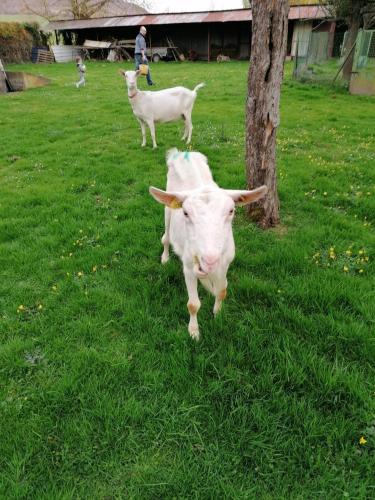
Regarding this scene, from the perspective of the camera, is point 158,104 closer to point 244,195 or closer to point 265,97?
point 265,97

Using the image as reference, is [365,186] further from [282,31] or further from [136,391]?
[136,391]

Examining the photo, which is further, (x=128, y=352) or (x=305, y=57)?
(x=305, y=57)

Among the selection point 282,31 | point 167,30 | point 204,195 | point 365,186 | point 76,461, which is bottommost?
point 76,461

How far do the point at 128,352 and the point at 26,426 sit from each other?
3.12 feet

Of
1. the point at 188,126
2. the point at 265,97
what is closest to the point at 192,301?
the point at 265,97

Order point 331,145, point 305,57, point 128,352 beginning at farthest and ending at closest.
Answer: point 305,57
point 331,145
point 128,352

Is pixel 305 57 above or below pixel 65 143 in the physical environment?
above

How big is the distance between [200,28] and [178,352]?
3520cm

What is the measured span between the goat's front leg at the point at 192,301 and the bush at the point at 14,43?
3278cm

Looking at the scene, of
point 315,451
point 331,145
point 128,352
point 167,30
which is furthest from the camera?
point 167,30

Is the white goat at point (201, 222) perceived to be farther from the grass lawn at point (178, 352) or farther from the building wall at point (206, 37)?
the building wall at point (206, 37)

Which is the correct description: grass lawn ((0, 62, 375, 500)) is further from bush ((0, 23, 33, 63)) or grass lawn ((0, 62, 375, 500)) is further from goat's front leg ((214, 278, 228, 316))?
bush ((0, 23, 33, 63))

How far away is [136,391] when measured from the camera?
9.02 feet

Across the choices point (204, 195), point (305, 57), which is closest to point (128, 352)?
point (204, 195)
